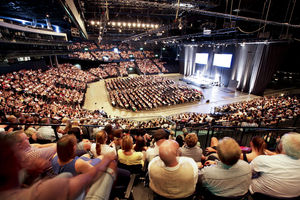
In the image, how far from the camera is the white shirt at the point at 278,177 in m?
1.64

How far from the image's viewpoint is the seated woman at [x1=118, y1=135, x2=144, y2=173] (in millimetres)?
2381

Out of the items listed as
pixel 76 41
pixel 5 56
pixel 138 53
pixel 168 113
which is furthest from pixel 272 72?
pixel 76 41

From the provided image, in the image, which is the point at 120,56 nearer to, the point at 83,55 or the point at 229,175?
the point at 83,55

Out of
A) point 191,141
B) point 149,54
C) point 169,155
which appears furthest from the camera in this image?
point 149,54

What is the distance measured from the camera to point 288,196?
1.66m

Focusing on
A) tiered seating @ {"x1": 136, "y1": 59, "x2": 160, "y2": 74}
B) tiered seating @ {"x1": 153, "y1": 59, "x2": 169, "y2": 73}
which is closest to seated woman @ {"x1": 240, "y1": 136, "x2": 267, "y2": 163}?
tiered seating @ {"x1": 136, "y1": 59, "x2": 160, "y2": 74}

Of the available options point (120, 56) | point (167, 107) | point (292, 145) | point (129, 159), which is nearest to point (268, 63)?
point (167, 107)

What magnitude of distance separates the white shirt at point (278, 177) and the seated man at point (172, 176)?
924 mm

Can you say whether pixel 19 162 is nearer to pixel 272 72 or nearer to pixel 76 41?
pixel 272 72

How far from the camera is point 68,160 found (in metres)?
1.79

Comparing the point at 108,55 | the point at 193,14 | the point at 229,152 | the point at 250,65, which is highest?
the point at 193,14

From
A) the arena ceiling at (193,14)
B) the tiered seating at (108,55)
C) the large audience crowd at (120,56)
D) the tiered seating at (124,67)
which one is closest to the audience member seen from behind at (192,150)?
the arena ceiling at (193,14)

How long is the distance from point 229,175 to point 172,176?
681 millimetres

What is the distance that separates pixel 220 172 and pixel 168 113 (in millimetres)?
12059
